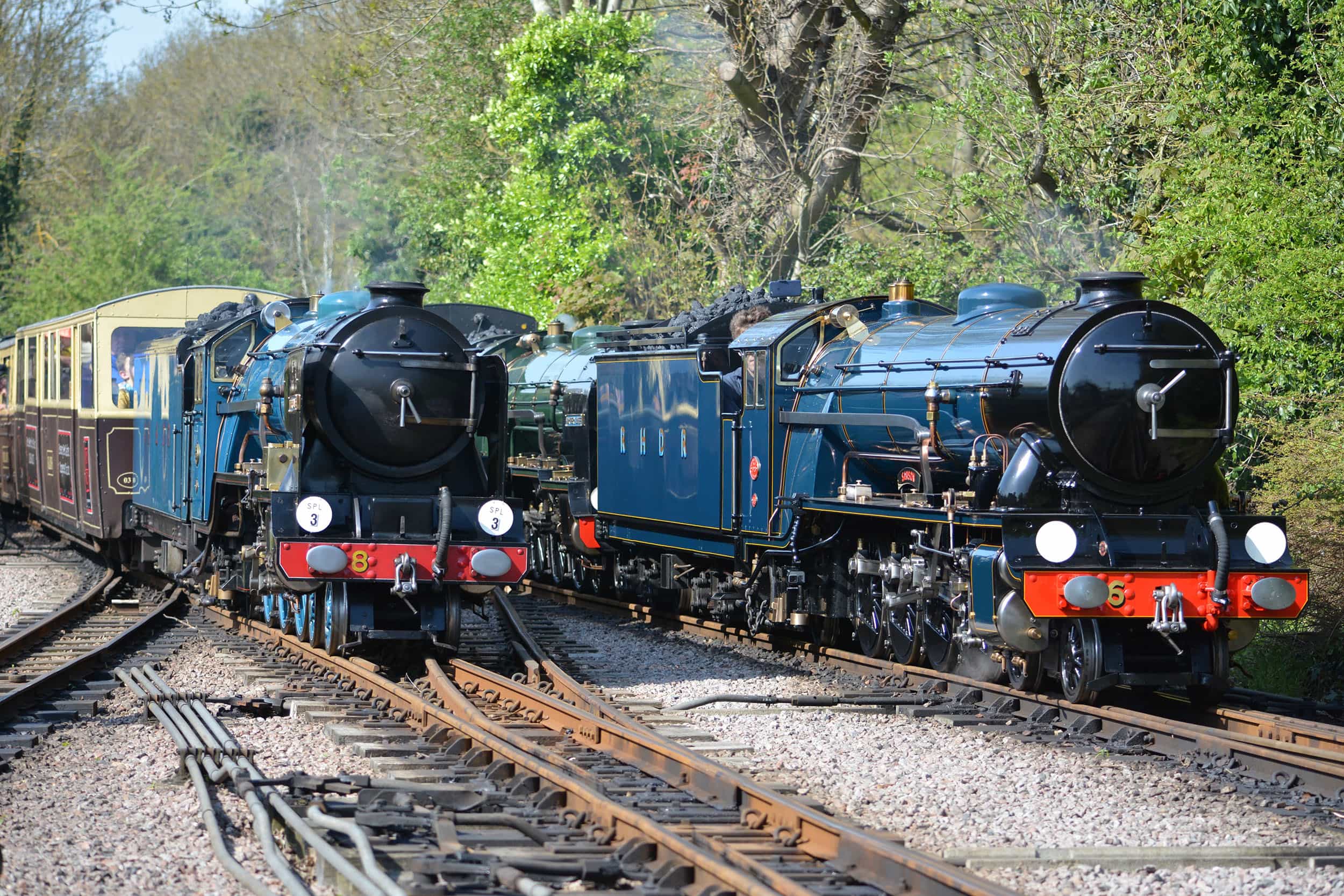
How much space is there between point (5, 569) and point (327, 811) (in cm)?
1454

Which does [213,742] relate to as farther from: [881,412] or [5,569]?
[5,569]

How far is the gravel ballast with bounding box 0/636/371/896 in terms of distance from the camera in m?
5.49

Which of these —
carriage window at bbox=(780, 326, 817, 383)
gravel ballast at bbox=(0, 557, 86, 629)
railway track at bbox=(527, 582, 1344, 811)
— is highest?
carriage window at bbox=(780, 326, 817, 383)

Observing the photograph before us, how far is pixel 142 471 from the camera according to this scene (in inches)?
637

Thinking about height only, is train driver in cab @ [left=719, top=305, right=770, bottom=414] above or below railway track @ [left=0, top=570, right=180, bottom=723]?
above

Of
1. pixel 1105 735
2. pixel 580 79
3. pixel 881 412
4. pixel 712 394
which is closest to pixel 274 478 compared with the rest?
pixel 712 394

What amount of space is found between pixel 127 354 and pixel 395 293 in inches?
282

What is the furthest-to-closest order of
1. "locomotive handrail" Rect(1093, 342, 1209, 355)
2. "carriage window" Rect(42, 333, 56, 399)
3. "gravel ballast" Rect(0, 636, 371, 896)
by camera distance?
"carriage window" Rect(42, 333, 56, 399), "locomotive handrail" Rect(1093, 342, 1209, 355), "gravel ballast" Rect(0, 636, 371, 896)

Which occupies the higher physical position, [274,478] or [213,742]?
[274,478]

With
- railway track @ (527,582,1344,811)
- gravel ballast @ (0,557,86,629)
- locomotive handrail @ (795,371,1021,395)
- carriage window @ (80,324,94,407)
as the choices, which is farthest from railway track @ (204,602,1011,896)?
carriage window @ (80,324,94,407)

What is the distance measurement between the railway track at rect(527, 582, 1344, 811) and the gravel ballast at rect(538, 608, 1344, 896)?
6.7 inches

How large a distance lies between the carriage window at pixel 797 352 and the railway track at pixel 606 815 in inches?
141

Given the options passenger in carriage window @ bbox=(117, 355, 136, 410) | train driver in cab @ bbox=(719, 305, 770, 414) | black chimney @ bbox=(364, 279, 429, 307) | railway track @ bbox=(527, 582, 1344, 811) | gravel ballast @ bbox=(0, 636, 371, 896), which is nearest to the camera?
gravel ballast @ bbox=(0, 636, 371, 896)

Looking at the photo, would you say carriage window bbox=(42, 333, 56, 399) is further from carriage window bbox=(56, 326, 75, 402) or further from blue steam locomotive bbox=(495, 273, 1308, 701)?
blue steam locomotive bbox=(495, 273, 1308, 701)
